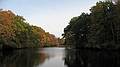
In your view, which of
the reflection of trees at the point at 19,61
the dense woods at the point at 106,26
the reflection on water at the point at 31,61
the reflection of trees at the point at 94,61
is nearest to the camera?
the reflection of trees at the point at 94,61

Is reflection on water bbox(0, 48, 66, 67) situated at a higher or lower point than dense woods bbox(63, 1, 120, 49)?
lower

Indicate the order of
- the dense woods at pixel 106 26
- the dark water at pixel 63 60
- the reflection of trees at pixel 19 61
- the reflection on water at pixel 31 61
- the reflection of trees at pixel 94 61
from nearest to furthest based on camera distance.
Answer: the reflection of trees at pixel 94 61 < the dark water at pixel 63 60 < the reflection on water at pixel 31 61 < the reflection of trees at pixel 19 61 < the dense woods at pixel 106 26

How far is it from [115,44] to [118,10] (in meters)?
7.35

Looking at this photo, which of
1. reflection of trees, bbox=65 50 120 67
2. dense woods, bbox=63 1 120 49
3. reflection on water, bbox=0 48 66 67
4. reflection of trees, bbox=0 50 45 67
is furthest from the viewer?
dense woods, bbox=63 1 120 49

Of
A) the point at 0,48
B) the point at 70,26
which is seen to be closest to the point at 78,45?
the point at 70,26

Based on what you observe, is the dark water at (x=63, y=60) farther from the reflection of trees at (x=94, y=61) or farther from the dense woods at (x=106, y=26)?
the dense woods at (x=106, y=26)

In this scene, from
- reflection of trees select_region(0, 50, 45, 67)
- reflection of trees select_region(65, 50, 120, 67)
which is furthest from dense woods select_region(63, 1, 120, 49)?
reflection of trees select_region(0, 50, 45, 67)

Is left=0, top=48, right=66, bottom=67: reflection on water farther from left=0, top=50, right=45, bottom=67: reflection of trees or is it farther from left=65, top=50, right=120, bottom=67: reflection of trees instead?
left=65, top=50, right=120, bottom=67: reflection of trees

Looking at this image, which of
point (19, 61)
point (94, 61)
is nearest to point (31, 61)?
point (19, 61)

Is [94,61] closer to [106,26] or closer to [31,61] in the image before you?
[31,61]

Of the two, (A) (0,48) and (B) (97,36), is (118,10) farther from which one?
(A) (0,48)

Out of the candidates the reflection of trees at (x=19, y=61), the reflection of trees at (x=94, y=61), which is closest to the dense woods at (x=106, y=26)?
the reflection of trees at (x=94, y=61)

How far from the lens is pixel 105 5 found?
64.0 meters

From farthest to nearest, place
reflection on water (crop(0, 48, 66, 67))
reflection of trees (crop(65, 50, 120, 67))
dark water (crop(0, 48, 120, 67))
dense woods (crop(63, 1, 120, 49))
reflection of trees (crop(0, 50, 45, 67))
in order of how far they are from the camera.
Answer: dense woods (crop(63, 1, 120, 49)), reflection of trees (crop(0, 50, 45, 67)), reflection on water (crop(0, 48, 66, 67)), dark water (crop(0, 48, 120, 67)), reflection of trees (crop(65, 50, 120, 67))
